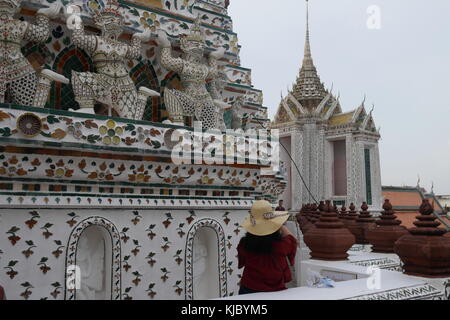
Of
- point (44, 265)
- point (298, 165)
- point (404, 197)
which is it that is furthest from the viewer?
point (404, 197)

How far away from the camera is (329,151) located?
22.7 metres

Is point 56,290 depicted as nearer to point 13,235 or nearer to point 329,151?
point 13,235

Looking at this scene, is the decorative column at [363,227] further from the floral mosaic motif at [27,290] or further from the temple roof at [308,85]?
the temple roof at [308,85]

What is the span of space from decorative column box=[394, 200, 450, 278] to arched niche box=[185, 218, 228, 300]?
9.33ft

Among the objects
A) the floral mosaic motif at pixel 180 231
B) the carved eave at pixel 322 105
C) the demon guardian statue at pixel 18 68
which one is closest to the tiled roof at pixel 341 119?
the carved eave at pixel 322 105

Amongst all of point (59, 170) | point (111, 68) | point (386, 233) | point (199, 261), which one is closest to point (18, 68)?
point (111, 68)

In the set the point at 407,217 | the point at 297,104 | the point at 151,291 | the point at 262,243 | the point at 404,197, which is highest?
the point at 297,104

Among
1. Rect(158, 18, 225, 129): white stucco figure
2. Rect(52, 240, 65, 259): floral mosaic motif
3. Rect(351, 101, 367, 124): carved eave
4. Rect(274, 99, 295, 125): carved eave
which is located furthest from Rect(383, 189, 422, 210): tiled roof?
Rect(52, 240, 65, 259): floral mosaic motif

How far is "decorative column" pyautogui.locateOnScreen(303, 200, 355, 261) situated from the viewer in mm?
5895

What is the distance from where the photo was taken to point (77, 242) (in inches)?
219

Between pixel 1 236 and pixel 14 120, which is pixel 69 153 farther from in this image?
pixel 1 236

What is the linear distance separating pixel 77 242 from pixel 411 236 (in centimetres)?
406

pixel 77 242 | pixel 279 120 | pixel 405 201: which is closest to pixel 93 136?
pixel 77 242

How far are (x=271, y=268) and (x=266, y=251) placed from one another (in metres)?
0.16
